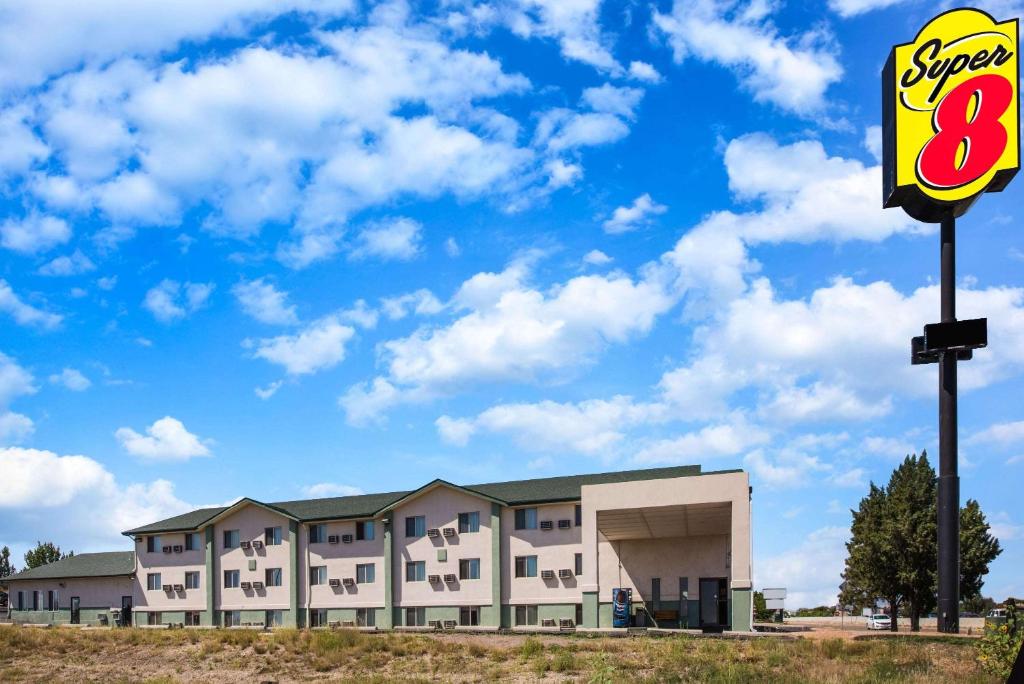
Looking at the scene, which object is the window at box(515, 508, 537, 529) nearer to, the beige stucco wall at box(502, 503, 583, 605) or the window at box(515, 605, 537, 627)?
the beige stucco wall at box(502, 503, 583, 605)

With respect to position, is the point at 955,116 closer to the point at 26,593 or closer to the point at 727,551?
the point at 727,551

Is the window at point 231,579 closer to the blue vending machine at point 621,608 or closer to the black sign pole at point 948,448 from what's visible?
the blue vending machine at point 621,608

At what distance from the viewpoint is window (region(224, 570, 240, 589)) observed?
61.9 m

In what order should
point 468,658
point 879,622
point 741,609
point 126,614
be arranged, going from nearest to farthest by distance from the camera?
point 468,658 < point 741,609 < point 879,622 < point 126,614

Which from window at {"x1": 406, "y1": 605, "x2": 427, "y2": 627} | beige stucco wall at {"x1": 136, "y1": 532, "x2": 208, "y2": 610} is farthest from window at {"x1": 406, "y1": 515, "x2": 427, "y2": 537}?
beige stucco wall at {"x1": 136, "y1": 532, "x2": 208, "y2": 610}

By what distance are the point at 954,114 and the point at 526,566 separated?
1349 inches

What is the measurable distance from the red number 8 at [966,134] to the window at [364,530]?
134 feet

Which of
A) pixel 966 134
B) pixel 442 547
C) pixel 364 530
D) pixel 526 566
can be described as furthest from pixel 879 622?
pixel 966 134

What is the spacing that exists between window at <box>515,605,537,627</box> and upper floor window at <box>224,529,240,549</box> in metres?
20.4

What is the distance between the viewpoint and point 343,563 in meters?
57.8

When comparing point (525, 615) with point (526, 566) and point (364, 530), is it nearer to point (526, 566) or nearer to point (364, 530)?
point (526, 566)

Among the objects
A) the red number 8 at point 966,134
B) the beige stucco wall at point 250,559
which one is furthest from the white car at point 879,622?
the red number 8 at point 966,134

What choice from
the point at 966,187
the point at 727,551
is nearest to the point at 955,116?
the point at 966,187

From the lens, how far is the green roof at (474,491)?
2019 inches
